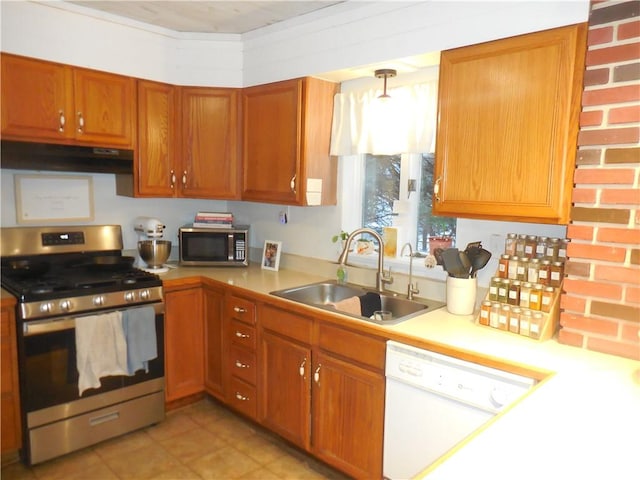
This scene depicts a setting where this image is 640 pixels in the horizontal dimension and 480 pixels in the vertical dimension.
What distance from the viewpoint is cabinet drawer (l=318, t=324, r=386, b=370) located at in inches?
79.0

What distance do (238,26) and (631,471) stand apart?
2.86 m

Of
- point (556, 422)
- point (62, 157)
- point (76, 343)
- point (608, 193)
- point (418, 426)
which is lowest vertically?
point (418, 426)

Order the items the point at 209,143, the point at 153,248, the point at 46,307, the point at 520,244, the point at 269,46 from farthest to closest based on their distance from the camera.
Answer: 1. the point at 209,143
2. the point at 153,248
3. the point at 269,46
4. the point at 46,307
5. the point at 520,244

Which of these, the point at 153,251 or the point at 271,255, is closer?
the point at 153,251

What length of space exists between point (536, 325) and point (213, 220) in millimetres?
2252

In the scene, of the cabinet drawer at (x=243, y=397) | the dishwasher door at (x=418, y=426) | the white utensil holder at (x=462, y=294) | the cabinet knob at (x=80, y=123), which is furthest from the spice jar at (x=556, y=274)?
the cabinet knob at (x=80, y=123)

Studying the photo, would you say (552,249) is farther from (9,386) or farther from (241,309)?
(9,386)

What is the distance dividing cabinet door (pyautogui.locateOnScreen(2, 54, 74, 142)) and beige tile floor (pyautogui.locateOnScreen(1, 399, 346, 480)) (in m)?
1.75

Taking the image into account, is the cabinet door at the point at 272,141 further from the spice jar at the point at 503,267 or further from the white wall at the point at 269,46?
the spice jar at the point at 503,267

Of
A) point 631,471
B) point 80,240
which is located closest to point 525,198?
point 631,471

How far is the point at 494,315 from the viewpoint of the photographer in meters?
1.94

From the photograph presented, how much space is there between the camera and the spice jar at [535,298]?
6.11 ft

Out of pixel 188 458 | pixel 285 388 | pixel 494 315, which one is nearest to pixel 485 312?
pixel 494 315

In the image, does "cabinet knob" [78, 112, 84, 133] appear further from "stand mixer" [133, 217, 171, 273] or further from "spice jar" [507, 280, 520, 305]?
"spice jar" [507, 280, 520, 305]
